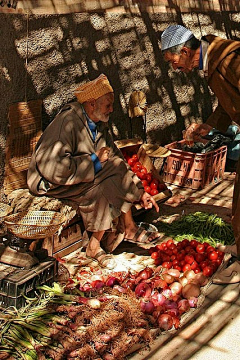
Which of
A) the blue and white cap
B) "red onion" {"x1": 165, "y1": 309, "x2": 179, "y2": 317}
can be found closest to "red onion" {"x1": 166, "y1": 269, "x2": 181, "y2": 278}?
"red onion" {"x1": 165, "y1": 309, "x2": 179, "y2": 317}

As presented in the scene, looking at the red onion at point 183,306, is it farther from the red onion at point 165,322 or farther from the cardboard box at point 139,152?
the cardboard box at point 139,152

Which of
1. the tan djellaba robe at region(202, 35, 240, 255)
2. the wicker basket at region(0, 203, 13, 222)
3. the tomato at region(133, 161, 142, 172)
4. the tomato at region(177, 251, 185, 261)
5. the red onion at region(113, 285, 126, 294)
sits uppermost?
the tan djellaba robe at region(202, 35, 240, 255)

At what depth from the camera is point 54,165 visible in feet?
17.1

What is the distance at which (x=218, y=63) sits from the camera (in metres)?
4.64

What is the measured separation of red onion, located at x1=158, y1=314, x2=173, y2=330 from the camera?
14.1ft

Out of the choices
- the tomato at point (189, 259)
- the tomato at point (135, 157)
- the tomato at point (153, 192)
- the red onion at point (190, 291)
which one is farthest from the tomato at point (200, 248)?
the tomato at point (135, 157)

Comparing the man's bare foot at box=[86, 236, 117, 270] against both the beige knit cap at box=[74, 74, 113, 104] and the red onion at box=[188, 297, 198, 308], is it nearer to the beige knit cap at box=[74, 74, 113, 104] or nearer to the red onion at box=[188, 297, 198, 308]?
the red onion at box=[188, 297, 198, 308]

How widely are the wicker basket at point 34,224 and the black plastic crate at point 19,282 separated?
0.27m

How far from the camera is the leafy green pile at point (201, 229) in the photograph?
590cm

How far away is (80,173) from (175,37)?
1.49m

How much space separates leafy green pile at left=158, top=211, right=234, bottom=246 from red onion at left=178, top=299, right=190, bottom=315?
128cm

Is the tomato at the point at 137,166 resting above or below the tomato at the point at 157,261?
above

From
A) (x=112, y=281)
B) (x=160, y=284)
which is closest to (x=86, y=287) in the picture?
(x=112, y=281)

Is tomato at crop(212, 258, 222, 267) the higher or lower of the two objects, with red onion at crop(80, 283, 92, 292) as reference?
lower
